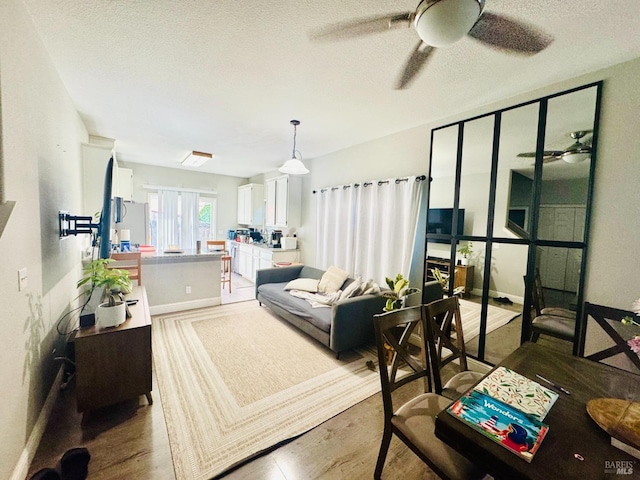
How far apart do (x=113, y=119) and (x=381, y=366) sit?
4.07 m

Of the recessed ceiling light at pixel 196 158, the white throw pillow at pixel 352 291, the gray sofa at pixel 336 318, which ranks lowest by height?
the gray sofa at pixel 336 318

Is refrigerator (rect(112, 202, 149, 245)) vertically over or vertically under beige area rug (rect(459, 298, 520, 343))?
over

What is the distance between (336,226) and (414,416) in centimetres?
303

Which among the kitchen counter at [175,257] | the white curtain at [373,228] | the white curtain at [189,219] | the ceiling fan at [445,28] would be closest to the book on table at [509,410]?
the ceiling fan at [445,28]

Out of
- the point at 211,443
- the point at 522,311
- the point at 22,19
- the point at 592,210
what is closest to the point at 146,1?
the point at 22,19

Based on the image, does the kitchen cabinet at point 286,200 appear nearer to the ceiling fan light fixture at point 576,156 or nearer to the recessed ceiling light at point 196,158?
the recessed ceiling light at point 196,158

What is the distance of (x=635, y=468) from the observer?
834 mm

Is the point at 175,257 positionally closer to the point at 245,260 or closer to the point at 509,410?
the point at 245,260

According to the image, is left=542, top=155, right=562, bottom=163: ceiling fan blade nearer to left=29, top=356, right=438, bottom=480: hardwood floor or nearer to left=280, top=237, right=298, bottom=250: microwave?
left=29, top=356, right=438, bottom=480: hardwood floor

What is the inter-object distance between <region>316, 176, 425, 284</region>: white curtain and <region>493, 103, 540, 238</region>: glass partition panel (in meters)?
0.82

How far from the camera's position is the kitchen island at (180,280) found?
3799mm

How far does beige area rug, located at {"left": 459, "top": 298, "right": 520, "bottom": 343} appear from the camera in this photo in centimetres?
247

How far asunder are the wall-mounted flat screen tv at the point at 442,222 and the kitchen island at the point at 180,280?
326 centimetres

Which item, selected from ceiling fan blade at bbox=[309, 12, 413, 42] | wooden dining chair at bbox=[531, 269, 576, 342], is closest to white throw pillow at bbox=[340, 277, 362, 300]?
wooden dining chair at bbox=[531, 269, 576, 342]
